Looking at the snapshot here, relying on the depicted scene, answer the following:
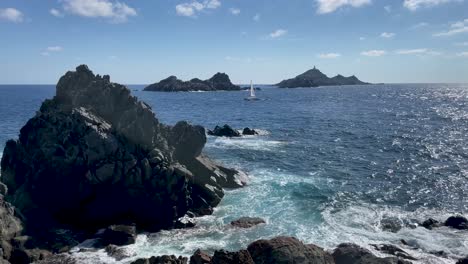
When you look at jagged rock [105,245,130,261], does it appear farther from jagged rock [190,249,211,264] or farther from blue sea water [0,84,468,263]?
jagged rock [190,249,211,264]

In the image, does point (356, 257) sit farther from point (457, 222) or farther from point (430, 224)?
point (457, 222)

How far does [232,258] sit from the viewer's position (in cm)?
2720

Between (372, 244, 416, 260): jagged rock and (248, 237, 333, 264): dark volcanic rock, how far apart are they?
925 cm

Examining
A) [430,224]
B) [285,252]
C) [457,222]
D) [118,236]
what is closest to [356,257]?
[285,252]

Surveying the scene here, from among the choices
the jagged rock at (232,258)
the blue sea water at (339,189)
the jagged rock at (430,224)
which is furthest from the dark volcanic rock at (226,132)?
the jagged rock at (232,258)

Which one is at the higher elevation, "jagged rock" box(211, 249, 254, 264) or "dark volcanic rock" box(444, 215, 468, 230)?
"jagged rock" box(211, 249, 254, 264)

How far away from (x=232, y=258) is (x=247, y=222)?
15952mm

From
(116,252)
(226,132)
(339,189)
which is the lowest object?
(116,252)

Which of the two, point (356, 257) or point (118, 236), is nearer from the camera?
point (356, 257)

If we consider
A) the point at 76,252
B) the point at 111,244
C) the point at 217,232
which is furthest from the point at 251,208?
the point at 76,252

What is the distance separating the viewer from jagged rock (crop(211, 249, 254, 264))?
88.6ft

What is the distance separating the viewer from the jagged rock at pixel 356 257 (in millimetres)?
30948

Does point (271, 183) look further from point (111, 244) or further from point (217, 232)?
point (111, 244)

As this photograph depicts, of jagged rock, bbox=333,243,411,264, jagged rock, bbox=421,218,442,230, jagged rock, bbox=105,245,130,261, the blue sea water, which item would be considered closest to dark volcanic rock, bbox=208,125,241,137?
the blue sea water
